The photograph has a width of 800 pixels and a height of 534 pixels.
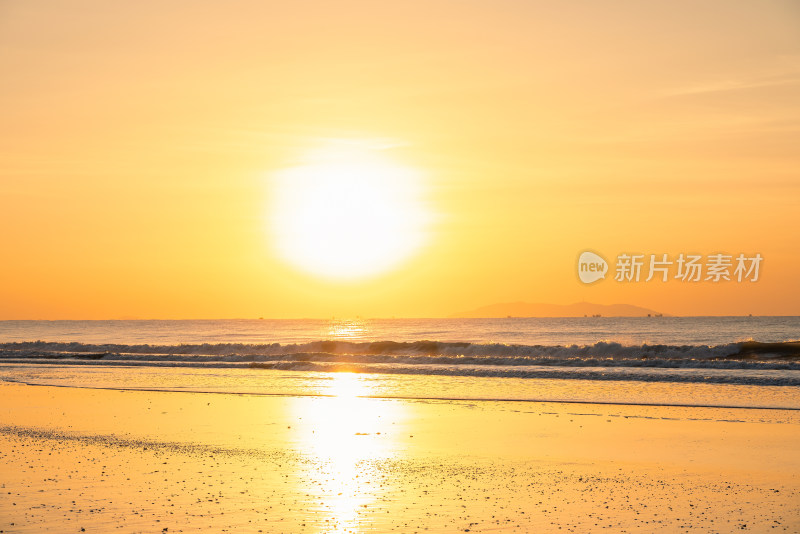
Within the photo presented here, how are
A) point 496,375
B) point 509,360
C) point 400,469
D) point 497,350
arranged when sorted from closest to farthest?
point 400,469, point 496,375, point 509,360, point 497,350

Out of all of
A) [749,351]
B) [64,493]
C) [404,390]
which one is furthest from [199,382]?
[749,351]

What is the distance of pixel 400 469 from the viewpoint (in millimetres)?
15336

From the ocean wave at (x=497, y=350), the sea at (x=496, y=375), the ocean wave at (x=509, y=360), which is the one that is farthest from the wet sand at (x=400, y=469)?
the ocean wave at (x=497, y=350)

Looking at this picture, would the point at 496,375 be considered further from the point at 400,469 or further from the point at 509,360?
the point at 400,469

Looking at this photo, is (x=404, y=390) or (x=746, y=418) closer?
(x=746, y=418)

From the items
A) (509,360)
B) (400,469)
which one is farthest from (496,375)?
(400,469)

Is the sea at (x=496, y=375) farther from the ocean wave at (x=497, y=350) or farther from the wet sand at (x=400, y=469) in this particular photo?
the wet sand at (x=400, y=469)

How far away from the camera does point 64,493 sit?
42.9ft

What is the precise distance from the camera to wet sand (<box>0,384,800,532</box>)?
11547mm

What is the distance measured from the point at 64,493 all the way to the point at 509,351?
49679mm

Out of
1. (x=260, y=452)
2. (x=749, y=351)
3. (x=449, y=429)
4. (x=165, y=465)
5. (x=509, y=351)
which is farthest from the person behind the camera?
(x=509, y=351)

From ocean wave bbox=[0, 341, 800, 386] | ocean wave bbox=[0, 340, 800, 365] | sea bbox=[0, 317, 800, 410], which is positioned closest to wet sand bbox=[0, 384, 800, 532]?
sea bbox=[0, 317, 800, 410]

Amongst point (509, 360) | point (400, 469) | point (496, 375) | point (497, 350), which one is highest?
point (497, 350)

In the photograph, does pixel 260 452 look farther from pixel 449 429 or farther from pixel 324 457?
pixel 449 429
